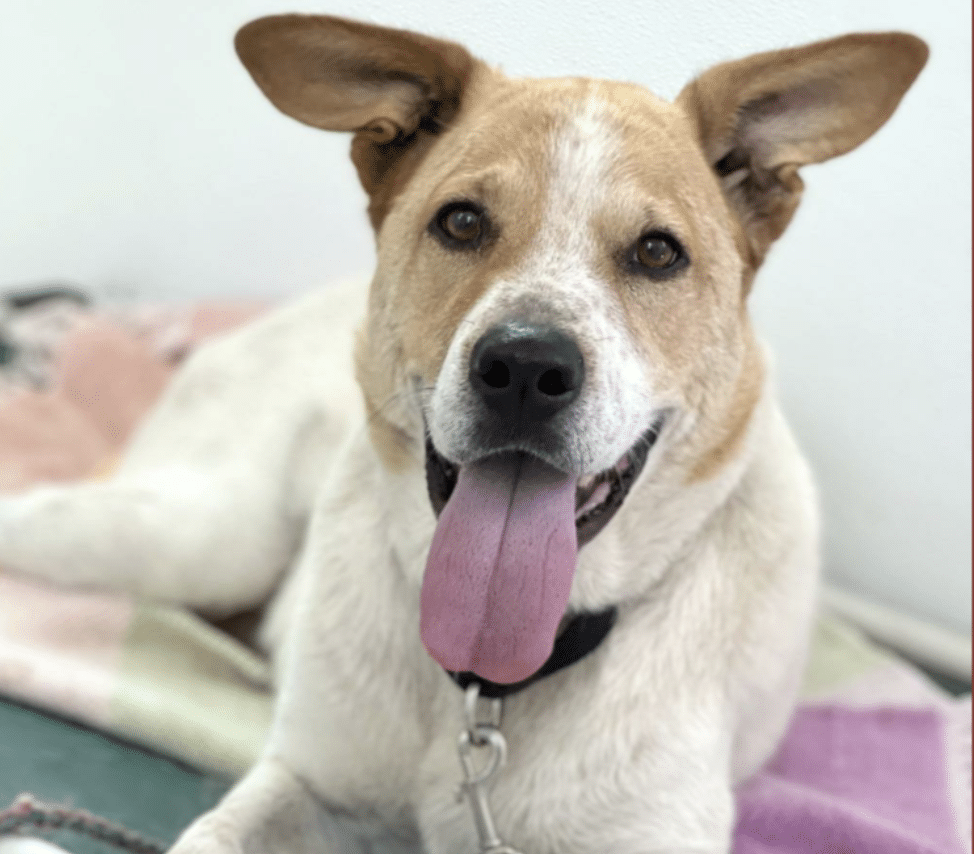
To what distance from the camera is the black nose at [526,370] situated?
4.60 ft

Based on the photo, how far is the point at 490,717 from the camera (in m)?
1.74

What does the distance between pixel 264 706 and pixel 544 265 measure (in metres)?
1.41

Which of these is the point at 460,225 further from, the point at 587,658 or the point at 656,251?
the point at 587,658

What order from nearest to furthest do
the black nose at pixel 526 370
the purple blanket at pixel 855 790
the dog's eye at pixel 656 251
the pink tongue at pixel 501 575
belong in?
the black nose at pixel 526 370 < the pink tongue at pixel 501 575 < the dog's eye at pixel 656 251 < the purple blanket at pixel 855 790

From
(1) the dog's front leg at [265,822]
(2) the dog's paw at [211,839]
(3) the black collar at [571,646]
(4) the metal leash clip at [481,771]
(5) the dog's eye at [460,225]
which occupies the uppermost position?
(5) the dog's eye at [460,225]

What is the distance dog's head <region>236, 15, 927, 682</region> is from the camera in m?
1.47

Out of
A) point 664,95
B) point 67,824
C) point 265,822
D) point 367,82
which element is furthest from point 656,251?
point 67,824

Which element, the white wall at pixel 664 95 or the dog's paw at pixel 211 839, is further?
the white wall at pixel 664 95

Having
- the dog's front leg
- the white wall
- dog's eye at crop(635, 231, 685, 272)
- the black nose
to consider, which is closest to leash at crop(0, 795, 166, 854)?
the dog's front leg

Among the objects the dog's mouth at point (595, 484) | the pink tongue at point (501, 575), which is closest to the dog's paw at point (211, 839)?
the pink tongue at point (501, 575)

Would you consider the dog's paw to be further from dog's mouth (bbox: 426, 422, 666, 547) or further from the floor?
dog's mouth (bbox: 426, 422, 666, 547)

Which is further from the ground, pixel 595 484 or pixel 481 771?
pixel 595 484

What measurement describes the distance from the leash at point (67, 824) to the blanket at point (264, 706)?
45 cm

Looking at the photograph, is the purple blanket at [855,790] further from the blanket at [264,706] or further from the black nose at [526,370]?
the black nose at [526,370]
